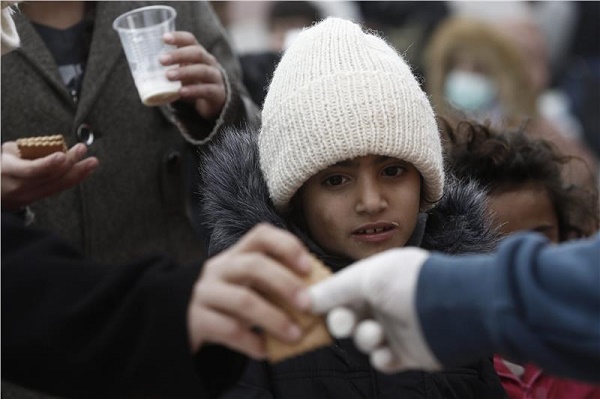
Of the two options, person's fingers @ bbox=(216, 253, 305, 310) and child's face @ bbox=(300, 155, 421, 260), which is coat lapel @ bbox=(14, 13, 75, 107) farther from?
person's fingers @ bbox=(216, 253, 305, 310)

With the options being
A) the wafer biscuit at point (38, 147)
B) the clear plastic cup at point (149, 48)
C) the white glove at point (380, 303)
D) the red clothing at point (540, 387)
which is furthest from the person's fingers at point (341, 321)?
the clear plastic cup at point (149, 48)

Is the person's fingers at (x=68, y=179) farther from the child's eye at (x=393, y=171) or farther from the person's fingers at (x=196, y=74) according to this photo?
the child's eye at (x=393, y=171)

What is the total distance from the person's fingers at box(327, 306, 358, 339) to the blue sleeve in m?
0.10

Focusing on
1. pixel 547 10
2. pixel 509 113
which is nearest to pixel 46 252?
pixel 509 113

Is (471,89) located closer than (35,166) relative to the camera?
No

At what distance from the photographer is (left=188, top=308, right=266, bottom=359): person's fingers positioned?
165 cm

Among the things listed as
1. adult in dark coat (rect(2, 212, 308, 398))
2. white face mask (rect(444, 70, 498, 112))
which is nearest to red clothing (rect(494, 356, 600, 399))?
adult in dark coat (rect(2, 212, 308, 398))

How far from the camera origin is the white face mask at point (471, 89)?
5473mm

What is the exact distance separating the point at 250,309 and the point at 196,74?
4.10 ft

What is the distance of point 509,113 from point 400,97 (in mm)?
3038

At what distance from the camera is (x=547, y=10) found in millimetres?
7074

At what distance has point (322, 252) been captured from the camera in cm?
247

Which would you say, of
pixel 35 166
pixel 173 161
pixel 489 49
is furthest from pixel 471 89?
pixel 35 166

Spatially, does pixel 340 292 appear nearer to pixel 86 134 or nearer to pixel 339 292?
pixel 339 292
